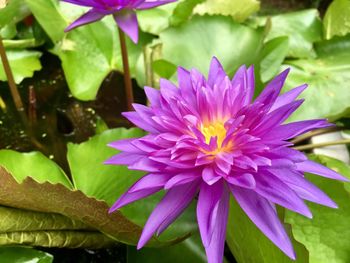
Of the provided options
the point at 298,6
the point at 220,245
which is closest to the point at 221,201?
the point at 220,245

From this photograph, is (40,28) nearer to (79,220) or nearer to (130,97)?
(130,97)

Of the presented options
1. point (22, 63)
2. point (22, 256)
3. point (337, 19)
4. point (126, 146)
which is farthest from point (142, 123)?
point (337, 19)

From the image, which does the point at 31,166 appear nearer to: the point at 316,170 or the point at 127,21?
the point at 127,21

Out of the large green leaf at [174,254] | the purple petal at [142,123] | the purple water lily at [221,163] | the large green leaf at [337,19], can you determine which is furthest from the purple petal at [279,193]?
the large green leaf at [337,19]

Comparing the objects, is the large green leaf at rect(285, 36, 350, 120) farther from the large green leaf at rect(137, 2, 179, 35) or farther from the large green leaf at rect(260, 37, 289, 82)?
the large green leaf at rect(137, 2, 179, 35)

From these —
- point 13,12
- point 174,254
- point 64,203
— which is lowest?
point 174,254

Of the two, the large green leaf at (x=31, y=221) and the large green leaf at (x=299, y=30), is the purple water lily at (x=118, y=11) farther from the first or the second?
the large green leaf at (x=299, y=30)
